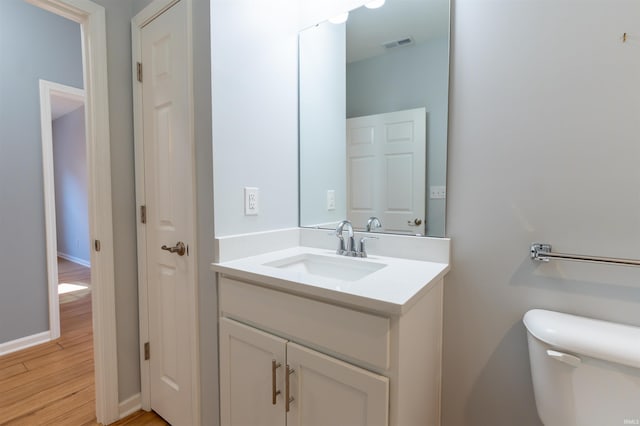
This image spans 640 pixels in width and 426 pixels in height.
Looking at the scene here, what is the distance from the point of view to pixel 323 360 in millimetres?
944

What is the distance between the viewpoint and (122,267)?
161cm

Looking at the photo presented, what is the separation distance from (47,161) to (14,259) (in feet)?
2.50

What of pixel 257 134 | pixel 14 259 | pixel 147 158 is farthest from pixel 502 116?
pixel 14 259

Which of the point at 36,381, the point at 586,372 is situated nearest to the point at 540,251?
the point at 586,372

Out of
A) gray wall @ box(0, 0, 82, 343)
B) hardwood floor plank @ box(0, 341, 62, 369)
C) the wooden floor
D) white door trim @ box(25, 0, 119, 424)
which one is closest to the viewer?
white door trim @ box(25, 0, 119, 424)

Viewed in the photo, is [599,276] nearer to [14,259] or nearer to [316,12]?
[316,12]

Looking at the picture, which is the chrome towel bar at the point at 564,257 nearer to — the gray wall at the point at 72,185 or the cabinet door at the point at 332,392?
the cabinet door at the point at 332,392

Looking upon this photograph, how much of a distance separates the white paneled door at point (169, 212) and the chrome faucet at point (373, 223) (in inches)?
31.1

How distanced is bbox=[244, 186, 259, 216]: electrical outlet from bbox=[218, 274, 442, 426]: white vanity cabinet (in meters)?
0.31

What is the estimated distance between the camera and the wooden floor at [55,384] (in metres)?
1.59

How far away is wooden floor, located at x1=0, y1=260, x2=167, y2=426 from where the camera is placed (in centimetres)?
159

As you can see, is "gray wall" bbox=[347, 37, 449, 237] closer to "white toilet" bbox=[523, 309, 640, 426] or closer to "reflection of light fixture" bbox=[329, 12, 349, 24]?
"reflection of light fixture" bbox=[329, 12, 349, 24]

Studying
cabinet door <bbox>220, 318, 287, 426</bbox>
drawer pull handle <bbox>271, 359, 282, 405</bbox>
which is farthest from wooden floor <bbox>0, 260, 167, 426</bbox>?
drawer pull handle <bbox>271, 359, 282, 405</bbox>

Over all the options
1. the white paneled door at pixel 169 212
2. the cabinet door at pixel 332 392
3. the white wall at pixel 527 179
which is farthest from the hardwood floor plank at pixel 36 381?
the white wall at pixel 527 179
